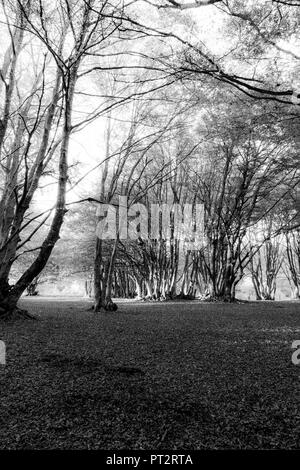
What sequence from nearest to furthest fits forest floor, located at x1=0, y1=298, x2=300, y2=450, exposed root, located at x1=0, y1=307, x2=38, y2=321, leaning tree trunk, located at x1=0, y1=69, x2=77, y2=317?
1. forest floor, located at x1=0, y1=298, x2=300, y2=450
2. leaning tree trunk, located at x1=0, y1=69, x2=77, y2=317
3. exposed root, located at x1=0, y1=307, x2=38, y2=321

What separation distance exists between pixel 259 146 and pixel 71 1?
13.4m

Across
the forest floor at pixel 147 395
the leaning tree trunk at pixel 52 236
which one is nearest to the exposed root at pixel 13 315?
the leaning tree trunk at pixel 52 236

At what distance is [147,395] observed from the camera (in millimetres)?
3168

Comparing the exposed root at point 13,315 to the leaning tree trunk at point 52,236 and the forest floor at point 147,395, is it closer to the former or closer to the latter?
the leaning tree trunk at point 52,236

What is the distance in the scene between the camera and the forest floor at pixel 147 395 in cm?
240

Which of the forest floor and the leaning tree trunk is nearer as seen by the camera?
the forest floor

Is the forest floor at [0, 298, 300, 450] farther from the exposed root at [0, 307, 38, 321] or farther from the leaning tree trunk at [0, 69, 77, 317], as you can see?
the exposed root at [0, 307, 38, 321]

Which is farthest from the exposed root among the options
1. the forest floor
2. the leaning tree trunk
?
the forest floor

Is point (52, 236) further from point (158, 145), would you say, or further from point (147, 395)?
point (158, 145)

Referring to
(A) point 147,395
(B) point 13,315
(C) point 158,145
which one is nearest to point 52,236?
(B) point 13,315

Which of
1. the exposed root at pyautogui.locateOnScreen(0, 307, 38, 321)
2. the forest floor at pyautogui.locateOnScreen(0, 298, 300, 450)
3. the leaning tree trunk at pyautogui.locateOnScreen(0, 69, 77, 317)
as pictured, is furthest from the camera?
the exposed root at pyautogui.locateOnScreen(0, 307, 38, 321)

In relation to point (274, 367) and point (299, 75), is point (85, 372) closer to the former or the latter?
point (274, 367)

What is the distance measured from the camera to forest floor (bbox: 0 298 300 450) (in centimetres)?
240
